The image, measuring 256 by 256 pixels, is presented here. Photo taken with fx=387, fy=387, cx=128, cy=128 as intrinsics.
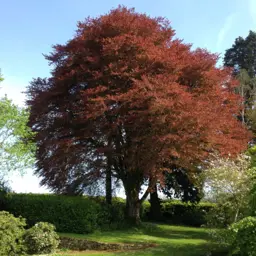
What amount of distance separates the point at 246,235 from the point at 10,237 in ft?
22.6

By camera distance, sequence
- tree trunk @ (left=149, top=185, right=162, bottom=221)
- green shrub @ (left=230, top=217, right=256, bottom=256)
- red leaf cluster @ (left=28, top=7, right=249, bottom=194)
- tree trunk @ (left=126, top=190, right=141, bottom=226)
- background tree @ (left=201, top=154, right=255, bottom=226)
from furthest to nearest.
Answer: tree trunk @ (left=149, top=185, right=162, bottom=221)
tree trunk @ (left=126, top=190, right=141, bottom=226)
red leaf cluster @ (left=28, top=7, right=249, bottom=194)
background tree @ (left=201, top=154, right=255, bottom=226)
green shrub @ (left=230, top=217, right=256, bottom=256)

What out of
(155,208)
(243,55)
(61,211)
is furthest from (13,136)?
(243,55)

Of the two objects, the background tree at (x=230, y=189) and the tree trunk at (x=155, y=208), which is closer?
the background tree at (x=230, y=189)

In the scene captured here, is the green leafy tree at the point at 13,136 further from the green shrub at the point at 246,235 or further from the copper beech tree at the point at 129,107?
the green shrub at the point at 246,235

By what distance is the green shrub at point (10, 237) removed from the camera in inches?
454

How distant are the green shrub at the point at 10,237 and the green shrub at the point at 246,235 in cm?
662

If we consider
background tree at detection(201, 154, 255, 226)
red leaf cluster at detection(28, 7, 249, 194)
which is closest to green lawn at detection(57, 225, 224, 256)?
background tree at detection(201, 154, 255, 226)

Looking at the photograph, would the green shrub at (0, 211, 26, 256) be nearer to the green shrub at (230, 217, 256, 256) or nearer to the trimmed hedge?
the trimmed hedge

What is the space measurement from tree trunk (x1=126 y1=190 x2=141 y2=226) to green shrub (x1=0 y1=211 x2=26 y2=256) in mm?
9283

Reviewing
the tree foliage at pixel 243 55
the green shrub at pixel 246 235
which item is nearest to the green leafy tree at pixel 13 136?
the green shrub at pixel 246 235

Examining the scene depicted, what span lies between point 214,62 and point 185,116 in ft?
18.4

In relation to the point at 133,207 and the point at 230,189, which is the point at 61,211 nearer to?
the point at 133,207

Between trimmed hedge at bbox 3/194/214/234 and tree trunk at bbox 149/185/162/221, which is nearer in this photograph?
trimmed hedge at bbox 3/194/214/234

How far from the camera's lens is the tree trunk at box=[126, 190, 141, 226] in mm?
21172
